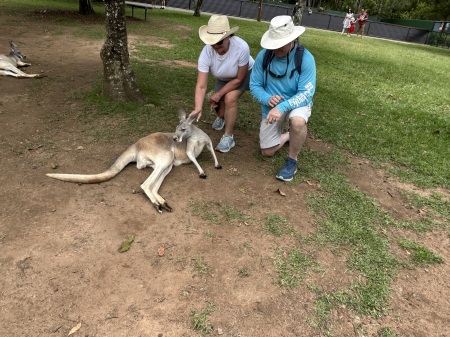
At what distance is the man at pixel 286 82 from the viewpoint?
11.4 ft

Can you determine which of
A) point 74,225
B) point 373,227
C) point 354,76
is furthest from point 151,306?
point 354,76

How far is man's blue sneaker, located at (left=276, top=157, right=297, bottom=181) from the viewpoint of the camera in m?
3.77

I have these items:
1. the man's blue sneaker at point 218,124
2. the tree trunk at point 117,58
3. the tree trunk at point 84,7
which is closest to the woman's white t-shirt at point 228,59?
the man's blue sneaker at point 218,124

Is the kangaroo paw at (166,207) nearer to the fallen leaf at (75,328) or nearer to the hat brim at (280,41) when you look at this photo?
the fallen leaf at (75,328)

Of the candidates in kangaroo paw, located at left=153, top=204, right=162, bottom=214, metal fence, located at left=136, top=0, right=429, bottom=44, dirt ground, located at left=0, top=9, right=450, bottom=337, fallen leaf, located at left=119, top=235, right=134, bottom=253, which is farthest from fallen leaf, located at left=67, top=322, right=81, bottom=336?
metal fence, located at left=136, top=0, right=429, bottom=44

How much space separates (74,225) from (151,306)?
1.07m

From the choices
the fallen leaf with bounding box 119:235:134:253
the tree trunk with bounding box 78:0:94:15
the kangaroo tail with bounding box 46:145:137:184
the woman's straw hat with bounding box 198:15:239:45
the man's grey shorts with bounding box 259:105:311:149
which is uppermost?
the woman's straw hat with bounding box 198:15:239:45

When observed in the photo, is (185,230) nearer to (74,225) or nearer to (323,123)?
(74,225)

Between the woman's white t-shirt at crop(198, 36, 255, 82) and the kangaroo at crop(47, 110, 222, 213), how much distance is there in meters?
0.73

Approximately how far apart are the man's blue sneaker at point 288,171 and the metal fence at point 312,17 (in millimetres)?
28298

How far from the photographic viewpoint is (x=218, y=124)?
16.1ft

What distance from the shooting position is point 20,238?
106 inches

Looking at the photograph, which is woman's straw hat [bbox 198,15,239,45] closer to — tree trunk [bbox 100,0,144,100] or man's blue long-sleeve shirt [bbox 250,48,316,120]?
man's blue long-sleeve shirt [bbox 250,48,316,120]

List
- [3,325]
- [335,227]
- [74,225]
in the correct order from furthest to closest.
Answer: [335,227] < [74,225] < [3,325]
